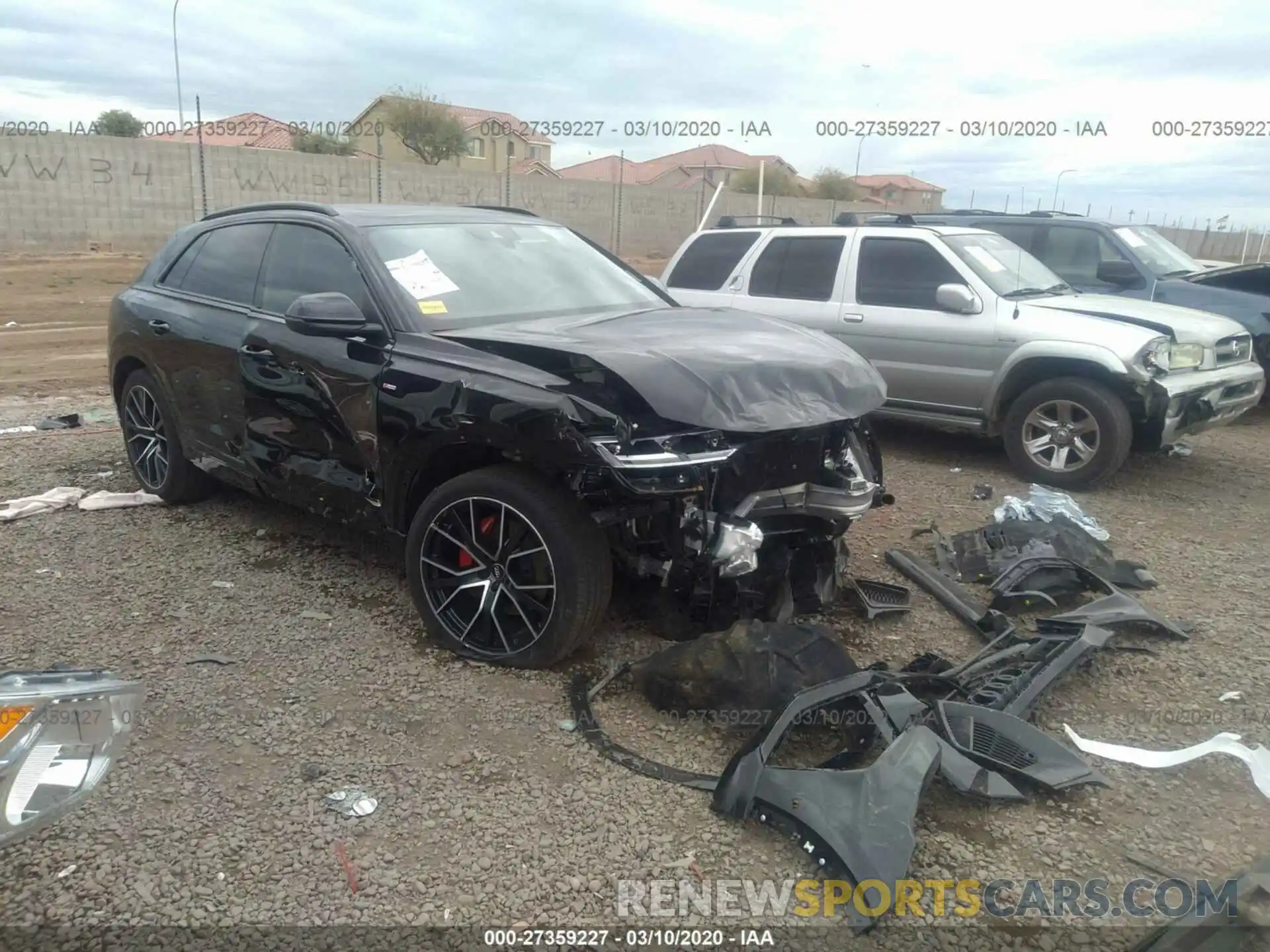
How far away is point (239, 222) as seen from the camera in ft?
16.1

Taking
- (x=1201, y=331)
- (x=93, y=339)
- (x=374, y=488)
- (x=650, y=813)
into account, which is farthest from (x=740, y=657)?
(x=93, y=339)

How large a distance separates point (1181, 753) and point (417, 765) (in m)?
2.63

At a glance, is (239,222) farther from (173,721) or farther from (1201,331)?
(1201,331)

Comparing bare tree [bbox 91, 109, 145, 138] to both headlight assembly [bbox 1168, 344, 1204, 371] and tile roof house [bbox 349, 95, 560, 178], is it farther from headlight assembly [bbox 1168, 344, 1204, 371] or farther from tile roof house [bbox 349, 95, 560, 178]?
headlight assembly [bbox 1168, 344, 1204, 371]

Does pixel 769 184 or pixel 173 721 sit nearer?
pixel 173 721

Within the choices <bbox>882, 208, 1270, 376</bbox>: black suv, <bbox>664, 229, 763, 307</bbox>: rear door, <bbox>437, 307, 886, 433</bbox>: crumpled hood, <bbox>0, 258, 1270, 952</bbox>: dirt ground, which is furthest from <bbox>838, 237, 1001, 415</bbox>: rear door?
<bbox>437, 307, 886, 433</bbox>: crumpled hood

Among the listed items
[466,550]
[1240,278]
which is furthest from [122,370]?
[1240,278]

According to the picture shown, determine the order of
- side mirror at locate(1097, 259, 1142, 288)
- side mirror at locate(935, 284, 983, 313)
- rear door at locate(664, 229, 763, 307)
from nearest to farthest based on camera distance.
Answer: side mirror at locate(935, 284, 983, 313), rear door at locate(664, 229, 763, 307), side mirror at locate(1097, 259, 1142, 288)

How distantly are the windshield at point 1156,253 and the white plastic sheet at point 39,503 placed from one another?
9.10 m

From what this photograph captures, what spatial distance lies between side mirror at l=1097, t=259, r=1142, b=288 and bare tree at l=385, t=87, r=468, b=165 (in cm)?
3677

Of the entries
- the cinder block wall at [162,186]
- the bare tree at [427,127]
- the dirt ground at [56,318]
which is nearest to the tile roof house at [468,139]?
the bare tree at [427,127]

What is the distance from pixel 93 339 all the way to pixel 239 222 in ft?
28.7

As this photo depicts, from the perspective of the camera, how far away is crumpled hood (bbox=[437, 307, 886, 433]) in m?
3.26

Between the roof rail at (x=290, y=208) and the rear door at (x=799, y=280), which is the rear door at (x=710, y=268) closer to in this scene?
the rear door at (x=799, y=280)
